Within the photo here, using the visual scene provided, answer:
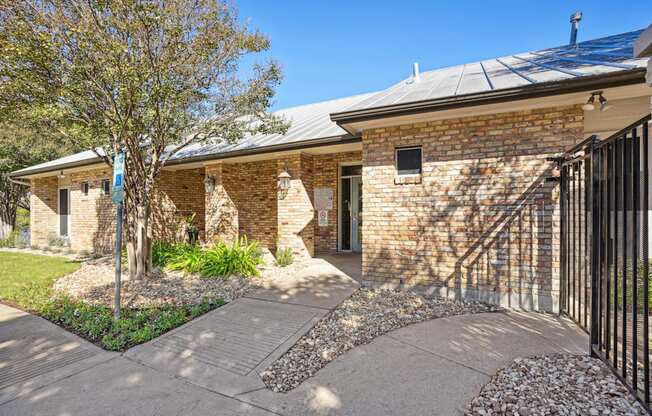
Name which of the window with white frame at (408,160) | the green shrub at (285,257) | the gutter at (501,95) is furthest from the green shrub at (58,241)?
the window with white frame at (408,160)

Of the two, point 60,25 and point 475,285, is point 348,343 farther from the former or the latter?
point 60,25

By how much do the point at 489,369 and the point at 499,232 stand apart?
7.89 feet

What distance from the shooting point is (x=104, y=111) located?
562 centimetres

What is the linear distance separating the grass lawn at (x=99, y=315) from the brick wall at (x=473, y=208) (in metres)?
3.26

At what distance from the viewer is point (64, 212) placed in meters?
14.7

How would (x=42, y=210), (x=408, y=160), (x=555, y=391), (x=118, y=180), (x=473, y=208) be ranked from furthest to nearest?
(x=42, y=210), (x=408, y=160), (x=473, y=208), (x=118, y=180), (x=555, y=391)

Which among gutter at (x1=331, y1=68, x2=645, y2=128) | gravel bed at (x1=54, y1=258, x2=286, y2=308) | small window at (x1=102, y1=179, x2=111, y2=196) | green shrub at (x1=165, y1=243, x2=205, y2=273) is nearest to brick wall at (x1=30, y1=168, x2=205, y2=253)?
small window at (x1=102, y1=179, x2=111, y2=196)

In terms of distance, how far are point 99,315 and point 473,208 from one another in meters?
5.99

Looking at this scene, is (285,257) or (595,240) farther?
(285,257)

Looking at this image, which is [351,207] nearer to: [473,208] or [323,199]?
[323,199]

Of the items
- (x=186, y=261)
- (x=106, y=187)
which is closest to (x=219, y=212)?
(x=186, y=261)

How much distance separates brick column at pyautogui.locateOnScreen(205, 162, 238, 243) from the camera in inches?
378

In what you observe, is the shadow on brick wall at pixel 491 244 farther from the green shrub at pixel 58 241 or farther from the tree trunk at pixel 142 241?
the green shrub at pixel 58 241

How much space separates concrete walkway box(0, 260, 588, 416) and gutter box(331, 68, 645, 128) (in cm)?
302
